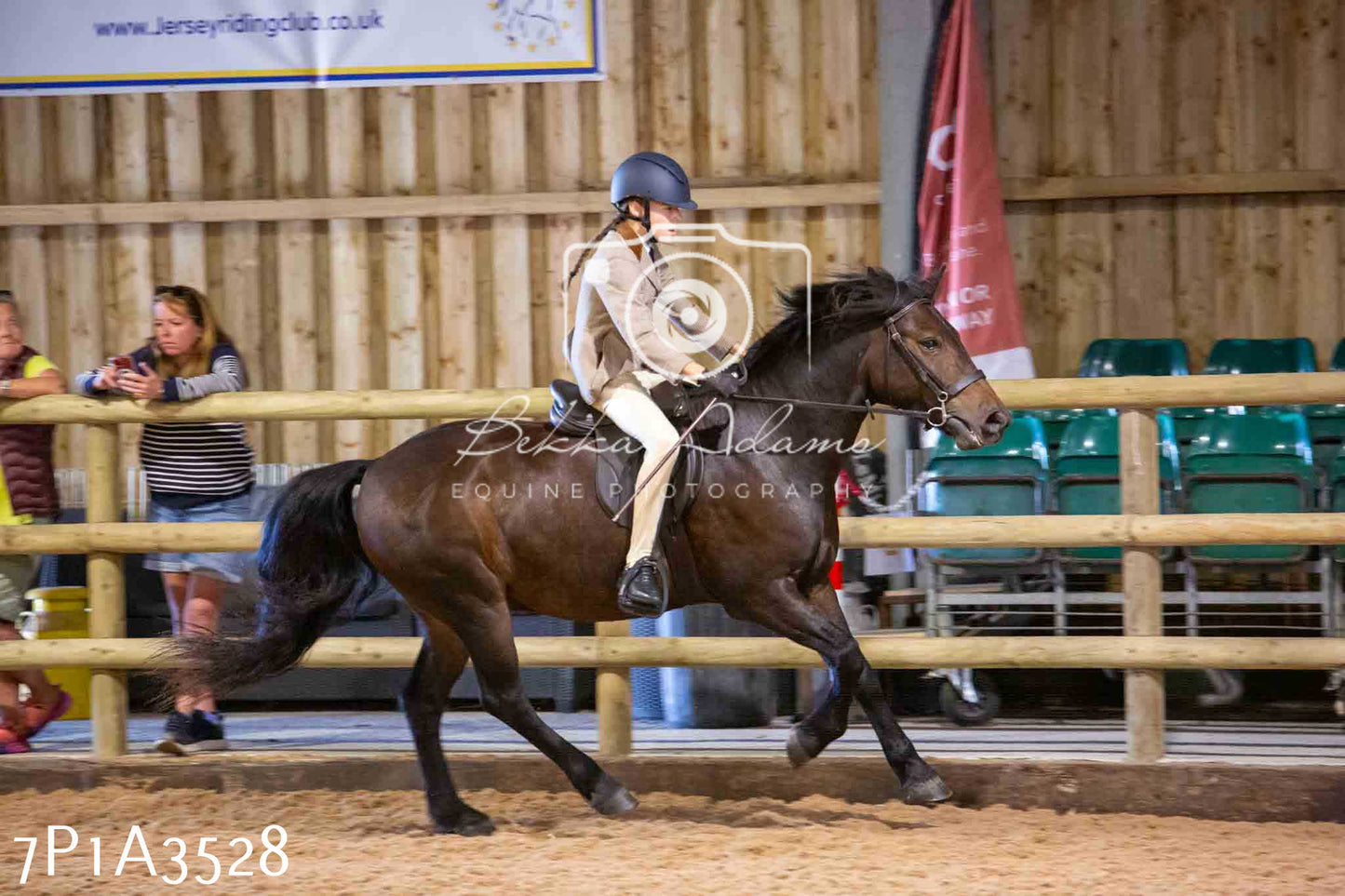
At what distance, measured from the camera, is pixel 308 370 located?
8969mm

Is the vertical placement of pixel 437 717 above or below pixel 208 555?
below

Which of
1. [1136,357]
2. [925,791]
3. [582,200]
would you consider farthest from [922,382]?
[582,200]

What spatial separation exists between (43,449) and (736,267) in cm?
457

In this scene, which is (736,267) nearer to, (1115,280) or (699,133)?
(699,133)

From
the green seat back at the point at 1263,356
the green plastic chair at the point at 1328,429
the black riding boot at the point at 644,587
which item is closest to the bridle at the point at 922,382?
the black riding boot at the point at 644,587

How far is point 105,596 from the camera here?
17.3 feet

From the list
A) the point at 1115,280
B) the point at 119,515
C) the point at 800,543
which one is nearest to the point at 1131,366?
the point at 1115,280

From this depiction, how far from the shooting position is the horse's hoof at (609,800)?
450cm

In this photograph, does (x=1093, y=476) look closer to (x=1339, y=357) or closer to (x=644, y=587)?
(x=1339, y=357)

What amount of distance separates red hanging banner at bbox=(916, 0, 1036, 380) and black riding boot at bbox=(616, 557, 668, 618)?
11.6 ft

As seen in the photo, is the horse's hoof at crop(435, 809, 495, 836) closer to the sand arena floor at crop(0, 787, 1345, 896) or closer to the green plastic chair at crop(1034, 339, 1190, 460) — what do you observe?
the sand arena floor at crop(0, 787, 1345, 896)

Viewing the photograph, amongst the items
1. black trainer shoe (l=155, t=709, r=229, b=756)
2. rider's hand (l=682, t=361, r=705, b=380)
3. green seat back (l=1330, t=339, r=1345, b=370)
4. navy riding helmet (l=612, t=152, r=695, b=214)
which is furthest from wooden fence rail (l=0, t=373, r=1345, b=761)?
green seat back (l=1330, t=339, r=1345, b=370)

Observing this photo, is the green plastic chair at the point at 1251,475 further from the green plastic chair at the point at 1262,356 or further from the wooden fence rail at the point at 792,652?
the green plastic chair at the point at 1262,356

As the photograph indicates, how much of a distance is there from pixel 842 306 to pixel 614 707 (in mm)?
1713
